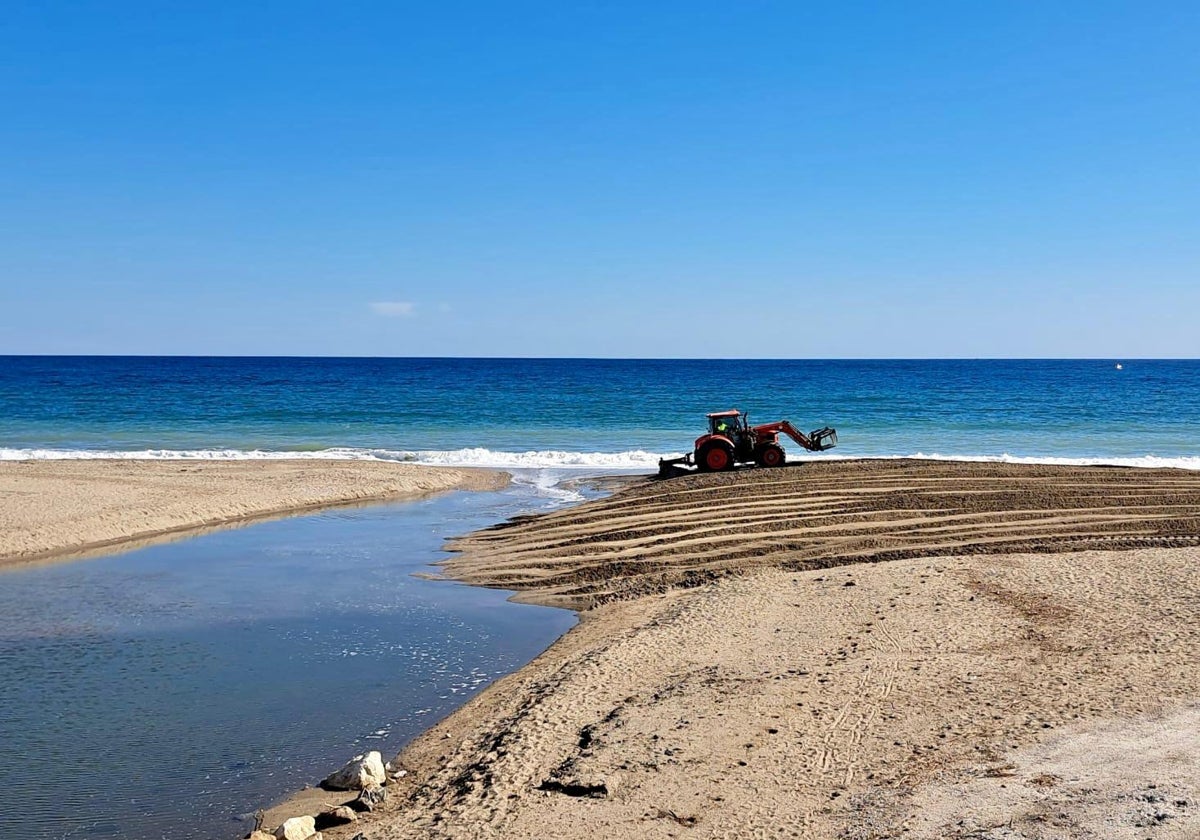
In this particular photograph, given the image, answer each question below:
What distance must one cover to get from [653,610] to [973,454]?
81.2 feet

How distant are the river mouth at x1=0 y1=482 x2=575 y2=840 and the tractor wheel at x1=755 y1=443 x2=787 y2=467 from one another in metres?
11.1

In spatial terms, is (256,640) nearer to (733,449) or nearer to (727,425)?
(733,449)

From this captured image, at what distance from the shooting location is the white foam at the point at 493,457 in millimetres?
32281

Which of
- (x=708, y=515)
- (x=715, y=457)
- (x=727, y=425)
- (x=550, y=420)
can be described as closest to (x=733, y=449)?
(x=715, y=457)

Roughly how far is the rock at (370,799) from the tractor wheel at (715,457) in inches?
751

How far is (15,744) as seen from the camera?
8867 mm

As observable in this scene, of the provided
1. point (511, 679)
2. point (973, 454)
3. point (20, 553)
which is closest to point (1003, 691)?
point (511, 679)

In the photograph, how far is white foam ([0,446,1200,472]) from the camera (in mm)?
32281

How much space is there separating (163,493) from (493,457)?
44.6 ft

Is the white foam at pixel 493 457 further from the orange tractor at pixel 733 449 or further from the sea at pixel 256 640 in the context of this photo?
the orange tractor at pixel 733 449

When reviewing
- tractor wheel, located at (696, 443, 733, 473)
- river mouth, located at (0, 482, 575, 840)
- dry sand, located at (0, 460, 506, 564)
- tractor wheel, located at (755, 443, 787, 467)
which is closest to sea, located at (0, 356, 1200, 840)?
river mouth, located at (0, 482, 575, 840)

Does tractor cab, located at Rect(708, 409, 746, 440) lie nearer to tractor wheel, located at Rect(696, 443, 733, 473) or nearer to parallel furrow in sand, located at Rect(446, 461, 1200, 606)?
tractor wheel, located at Rect(696, 443, 733, 473)

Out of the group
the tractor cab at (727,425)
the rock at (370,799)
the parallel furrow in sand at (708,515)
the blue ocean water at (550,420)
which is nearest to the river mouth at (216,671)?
the rock at (370,799)

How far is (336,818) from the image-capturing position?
7289mm
